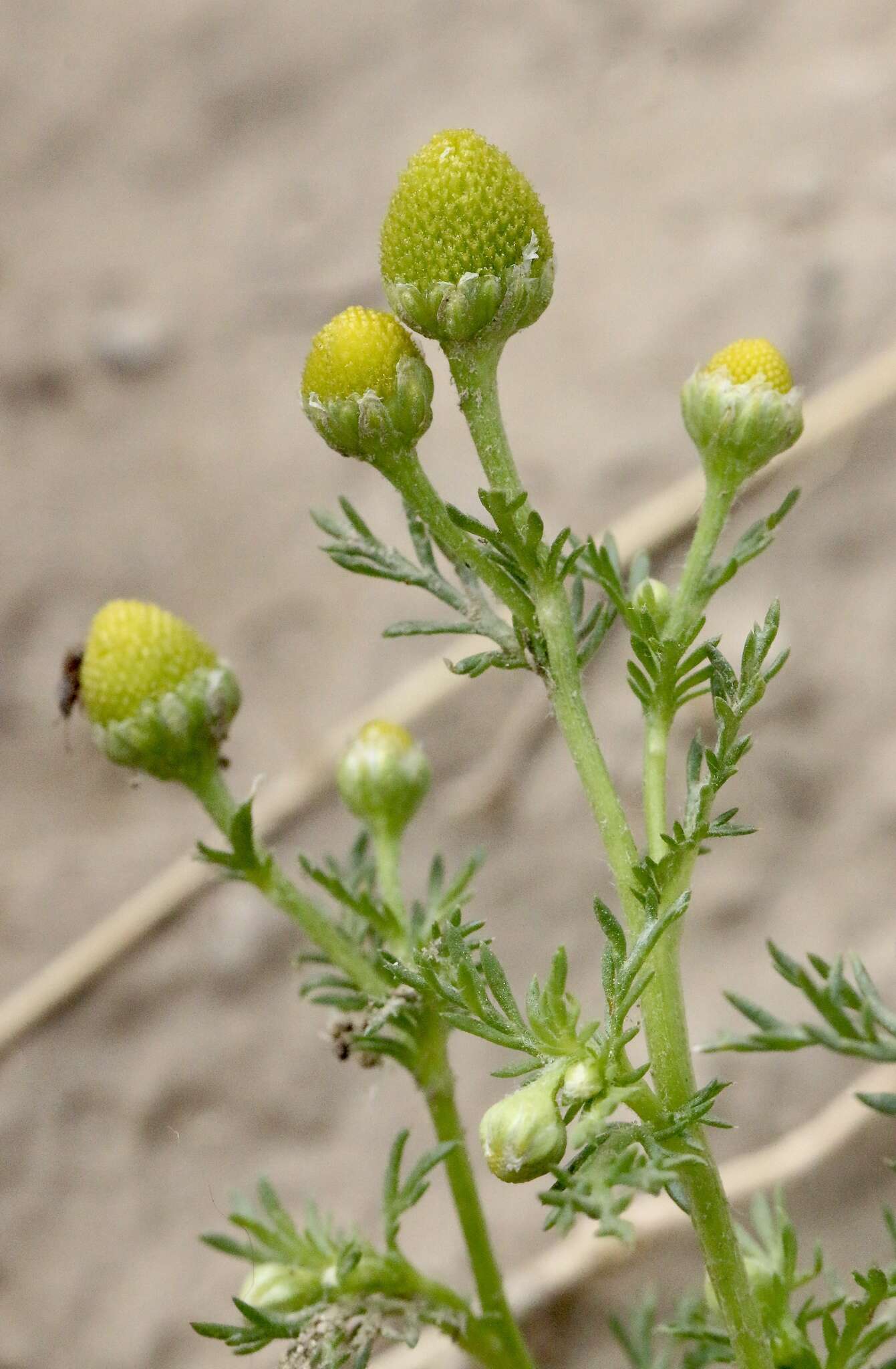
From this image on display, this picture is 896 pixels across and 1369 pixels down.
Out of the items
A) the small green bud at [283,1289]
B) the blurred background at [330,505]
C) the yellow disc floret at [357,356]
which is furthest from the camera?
the blurred background at [330,505]

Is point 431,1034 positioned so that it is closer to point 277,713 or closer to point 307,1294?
point 307,1294

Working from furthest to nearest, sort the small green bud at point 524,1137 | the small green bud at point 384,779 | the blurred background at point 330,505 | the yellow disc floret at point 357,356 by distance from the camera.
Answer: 1. the blurred background at point 330,505
2. the small green bud at point 384,779
3. the yellow disc floret at point 357,356
4. the small green bud at point 524,1137

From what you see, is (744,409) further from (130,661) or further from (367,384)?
(130,661)

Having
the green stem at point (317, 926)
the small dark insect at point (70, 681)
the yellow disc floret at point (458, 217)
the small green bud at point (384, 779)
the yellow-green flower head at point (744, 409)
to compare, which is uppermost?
the small dark insect at point (70, 681)

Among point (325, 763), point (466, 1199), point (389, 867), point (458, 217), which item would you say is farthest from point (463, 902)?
point (325, 763)

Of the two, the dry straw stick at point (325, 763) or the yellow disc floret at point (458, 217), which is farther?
the dry straw stick at point (325, 763)

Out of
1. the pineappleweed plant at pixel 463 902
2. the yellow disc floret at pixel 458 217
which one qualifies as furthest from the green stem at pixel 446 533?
the yellow disc floret at pixel 458 217

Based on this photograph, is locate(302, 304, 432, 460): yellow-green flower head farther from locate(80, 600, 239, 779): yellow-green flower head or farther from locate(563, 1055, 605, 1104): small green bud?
locate(563, 1055, 605, 1104): small green bud

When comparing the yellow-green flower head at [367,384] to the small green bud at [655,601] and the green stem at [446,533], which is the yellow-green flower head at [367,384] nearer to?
the green stem at [446,533]
